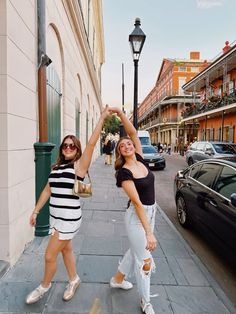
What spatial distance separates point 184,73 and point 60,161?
4848cm

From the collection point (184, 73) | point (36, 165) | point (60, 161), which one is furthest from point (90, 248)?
point (184, 73)

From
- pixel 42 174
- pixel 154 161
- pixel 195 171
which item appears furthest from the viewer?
pixel 154 161

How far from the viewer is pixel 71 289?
116 inches

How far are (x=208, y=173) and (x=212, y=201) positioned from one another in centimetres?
84

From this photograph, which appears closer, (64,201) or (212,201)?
(64,201)

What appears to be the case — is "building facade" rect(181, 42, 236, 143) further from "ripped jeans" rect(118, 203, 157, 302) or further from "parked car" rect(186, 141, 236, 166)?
"ripped jeans" rect(118, 203, 157, 302)

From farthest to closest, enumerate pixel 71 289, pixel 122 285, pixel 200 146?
pixel 200 146
pixel 122 285
pixel 71 289

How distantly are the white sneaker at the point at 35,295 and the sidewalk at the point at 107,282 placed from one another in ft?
0.16

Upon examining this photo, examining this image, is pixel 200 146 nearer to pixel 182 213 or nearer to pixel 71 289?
pixel 182 213

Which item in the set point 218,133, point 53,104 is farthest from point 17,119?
point 218,133

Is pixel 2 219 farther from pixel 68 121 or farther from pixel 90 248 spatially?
pixel 68 121

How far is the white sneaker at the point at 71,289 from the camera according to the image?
286cm

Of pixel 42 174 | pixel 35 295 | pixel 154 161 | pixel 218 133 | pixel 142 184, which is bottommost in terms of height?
pixel 35 295

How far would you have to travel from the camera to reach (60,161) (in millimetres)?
2793
